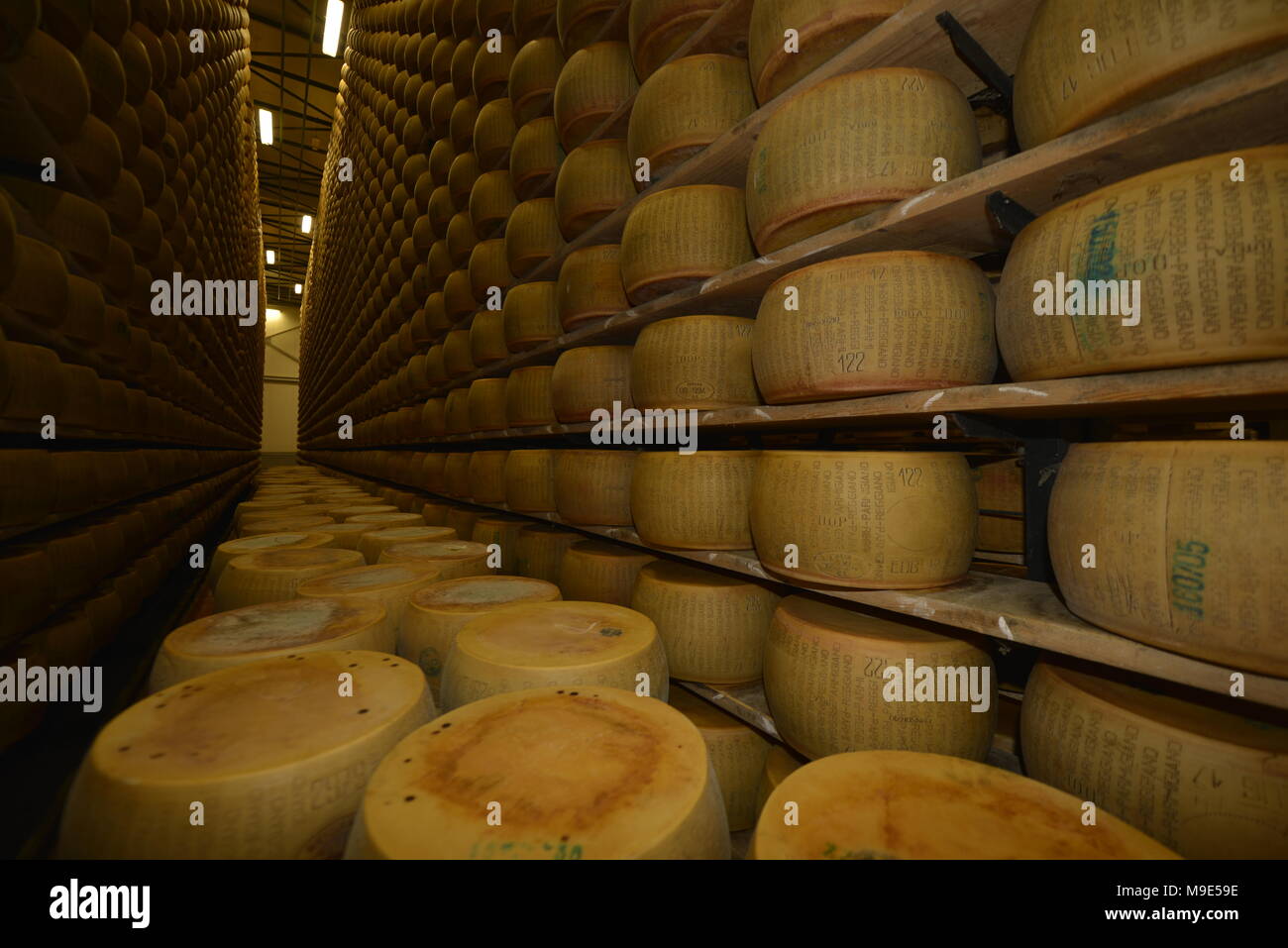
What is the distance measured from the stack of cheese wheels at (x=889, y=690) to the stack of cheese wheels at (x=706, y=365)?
28.8 inches

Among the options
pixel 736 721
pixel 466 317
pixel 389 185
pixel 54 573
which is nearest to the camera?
pixel 736 721

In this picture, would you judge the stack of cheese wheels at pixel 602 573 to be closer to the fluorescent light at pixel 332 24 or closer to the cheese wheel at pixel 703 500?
the cheese wheel at pixel 703 500

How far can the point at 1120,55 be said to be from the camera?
80cm

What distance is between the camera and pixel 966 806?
76 cm

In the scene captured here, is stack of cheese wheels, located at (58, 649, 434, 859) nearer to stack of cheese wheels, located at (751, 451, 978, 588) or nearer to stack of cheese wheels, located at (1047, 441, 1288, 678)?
stack of cheese wheels, located at (751, 451, 978, 588)

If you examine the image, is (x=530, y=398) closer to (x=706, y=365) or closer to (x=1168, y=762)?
(x=706, y=365)

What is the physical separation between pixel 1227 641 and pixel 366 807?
1.10 meters

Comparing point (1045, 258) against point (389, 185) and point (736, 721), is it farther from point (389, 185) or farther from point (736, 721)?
point (389, 185)

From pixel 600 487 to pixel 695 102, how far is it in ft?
4.31

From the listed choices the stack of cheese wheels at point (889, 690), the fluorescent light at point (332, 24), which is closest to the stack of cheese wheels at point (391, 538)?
the stack of cheese wheels at point (889, 690)

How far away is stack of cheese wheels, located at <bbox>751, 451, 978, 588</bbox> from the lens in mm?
1115

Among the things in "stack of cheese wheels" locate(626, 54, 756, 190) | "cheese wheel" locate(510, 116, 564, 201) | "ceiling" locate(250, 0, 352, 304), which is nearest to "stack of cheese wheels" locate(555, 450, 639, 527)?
"stack of cheese wheels" locate(626, 54, 756, 190)

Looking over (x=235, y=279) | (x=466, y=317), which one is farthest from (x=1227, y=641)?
(x=235, y=279)

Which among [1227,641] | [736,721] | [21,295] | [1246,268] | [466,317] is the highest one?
[466,317]
